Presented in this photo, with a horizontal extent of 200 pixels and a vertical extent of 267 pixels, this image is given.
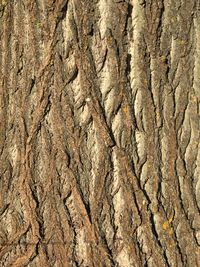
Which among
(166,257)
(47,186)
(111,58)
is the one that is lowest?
(166,257)

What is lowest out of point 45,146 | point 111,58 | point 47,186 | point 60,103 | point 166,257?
point 166,257

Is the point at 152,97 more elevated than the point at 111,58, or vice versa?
the point at 111,58

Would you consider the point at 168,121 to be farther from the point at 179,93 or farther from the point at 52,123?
the point at 52,123

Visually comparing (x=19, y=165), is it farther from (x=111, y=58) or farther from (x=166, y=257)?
(x=166, y=257)

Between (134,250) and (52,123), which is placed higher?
(52,123)

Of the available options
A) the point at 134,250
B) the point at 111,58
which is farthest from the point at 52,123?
the point at 134,250

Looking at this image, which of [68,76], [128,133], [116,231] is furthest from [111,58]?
[116,231]
